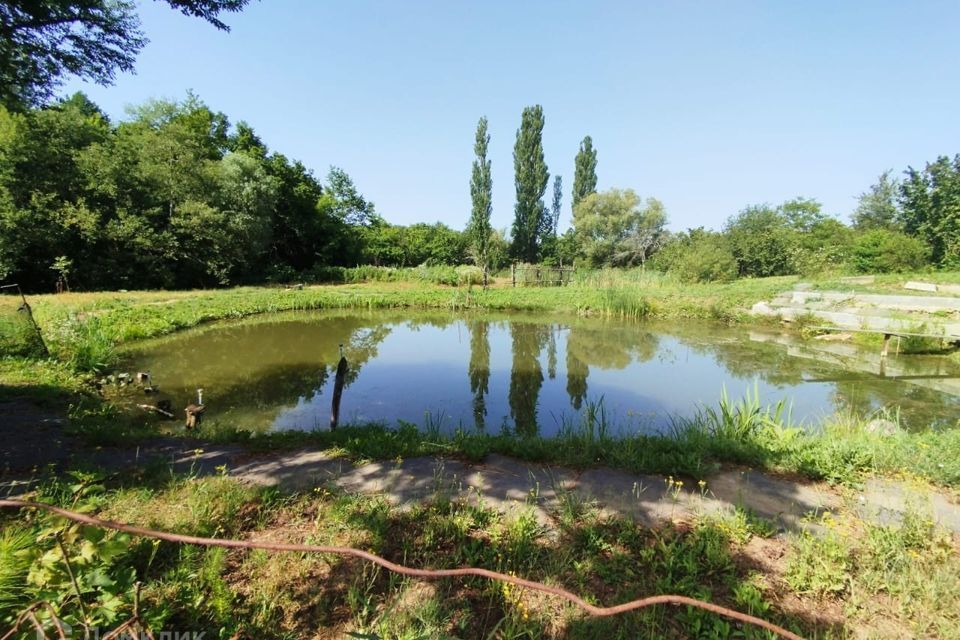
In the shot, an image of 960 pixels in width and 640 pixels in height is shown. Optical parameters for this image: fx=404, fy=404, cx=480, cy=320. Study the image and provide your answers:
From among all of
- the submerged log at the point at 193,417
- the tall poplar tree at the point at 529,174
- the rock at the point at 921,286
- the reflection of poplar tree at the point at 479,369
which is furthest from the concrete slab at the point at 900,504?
the tall poplar tree at the point at 529,174

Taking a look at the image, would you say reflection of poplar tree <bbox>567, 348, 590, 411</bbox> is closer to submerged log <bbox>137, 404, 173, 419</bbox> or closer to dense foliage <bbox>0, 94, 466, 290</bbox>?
submerged log <bbox>137, 404, 173, 419</bbox>

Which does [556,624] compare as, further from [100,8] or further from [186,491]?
[100,8]

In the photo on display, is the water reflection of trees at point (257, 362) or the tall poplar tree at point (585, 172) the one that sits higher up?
the tall poplar tree at point (585, 172)

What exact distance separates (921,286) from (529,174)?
85.6ft

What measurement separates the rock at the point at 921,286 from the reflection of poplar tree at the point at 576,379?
14423 mm

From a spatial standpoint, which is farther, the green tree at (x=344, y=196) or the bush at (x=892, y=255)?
the green tree at (x=344, y=196)

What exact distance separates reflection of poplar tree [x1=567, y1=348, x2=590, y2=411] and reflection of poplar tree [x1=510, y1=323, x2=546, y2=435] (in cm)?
69

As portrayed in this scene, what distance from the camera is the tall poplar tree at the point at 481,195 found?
31116 millimetres

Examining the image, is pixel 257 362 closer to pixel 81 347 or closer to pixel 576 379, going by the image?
pixel 81 347

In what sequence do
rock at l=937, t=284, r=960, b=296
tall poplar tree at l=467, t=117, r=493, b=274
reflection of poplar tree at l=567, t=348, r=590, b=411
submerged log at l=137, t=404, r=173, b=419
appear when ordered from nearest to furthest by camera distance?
submerged log at l=137, t=404, r=173, b=419 < reflection of poplar tree at l=567, t=348, r=590, b=411 < rock at l=937, t=284, r=960, b=296 < tall poplar tree at l=467, t=117, r=493, b=274

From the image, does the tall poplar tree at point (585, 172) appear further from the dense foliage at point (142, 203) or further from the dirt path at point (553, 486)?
the dirt path at point (553, 486)

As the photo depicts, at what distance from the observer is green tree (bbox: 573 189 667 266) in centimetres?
3319

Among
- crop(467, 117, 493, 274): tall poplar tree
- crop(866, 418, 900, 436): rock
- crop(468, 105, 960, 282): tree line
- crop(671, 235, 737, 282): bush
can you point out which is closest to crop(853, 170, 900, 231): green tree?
crop(468, 105, 960, 282): tree line

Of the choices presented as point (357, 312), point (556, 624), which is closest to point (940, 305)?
point (556, 624)
